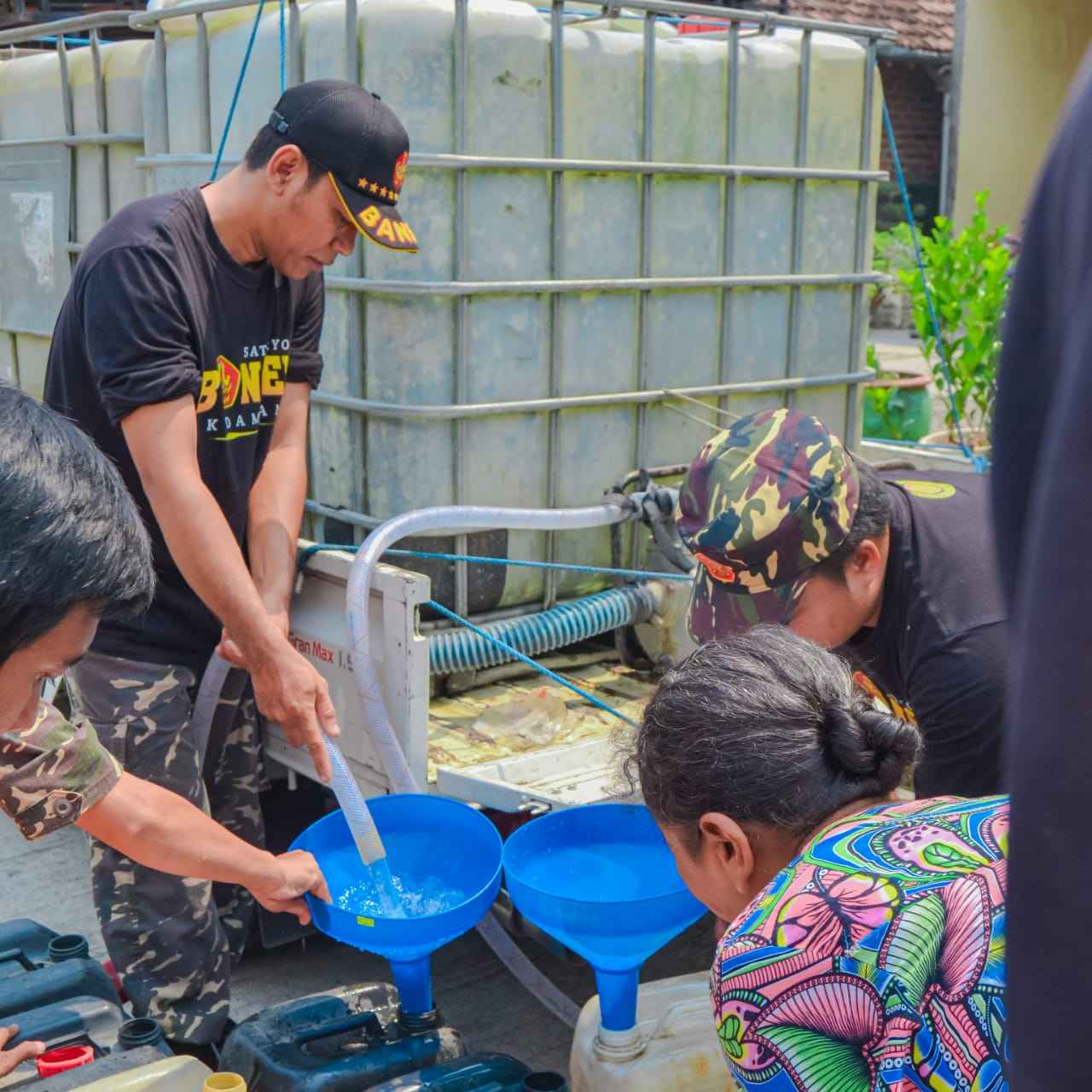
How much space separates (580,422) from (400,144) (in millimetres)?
1009

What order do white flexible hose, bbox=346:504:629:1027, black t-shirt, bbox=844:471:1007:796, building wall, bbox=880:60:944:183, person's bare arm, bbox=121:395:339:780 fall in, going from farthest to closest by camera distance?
building wall, bbox=880:60:944:183
white flexible hose, bbox=346:504:629:1027
person's bare arm, bbox=121:395:339:780
black t-shirt, bbox=844:471:1007:796

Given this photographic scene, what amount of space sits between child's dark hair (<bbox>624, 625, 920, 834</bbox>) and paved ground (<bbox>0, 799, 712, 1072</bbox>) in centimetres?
161

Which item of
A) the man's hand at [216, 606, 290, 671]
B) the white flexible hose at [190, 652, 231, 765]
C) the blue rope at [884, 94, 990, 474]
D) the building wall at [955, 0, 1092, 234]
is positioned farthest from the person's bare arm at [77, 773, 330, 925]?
the building wall at [955, 0, 1092, 234]

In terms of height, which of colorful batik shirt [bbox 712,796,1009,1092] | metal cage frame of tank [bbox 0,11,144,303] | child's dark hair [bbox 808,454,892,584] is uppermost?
metal cage frame of tank [bbox 0,11,144,303]

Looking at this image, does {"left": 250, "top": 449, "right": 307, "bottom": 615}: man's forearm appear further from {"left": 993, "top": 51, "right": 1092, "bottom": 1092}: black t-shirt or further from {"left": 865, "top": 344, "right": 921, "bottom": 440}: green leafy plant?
{"left": 865, "top": 344, "right": 921, "bottom": 440}: green leafy plant

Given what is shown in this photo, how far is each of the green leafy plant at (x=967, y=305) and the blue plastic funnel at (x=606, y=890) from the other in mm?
4009

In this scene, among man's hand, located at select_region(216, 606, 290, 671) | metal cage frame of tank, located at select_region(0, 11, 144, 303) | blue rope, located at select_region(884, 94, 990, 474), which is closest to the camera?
man's hand, located at select_region(216, 606, 290, 671)

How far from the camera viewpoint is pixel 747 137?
3.61 metres

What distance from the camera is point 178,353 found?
254 centimetres

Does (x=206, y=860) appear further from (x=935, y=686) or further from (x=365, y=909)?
(x=935, y=686)

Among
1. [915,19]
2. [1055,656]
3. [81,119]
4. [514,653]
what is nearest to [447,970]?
[514,653]

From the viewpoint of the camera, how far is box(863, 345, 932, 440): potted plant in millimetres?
6539

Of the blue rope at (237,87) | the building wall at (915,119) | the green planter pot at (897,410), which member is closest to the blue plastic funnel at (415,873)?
the blue rope at (237,87)

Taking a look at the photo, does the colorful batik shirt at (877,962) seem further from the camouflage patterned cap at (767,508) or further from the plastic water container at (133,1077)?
the plastic water container at (133,1077)
